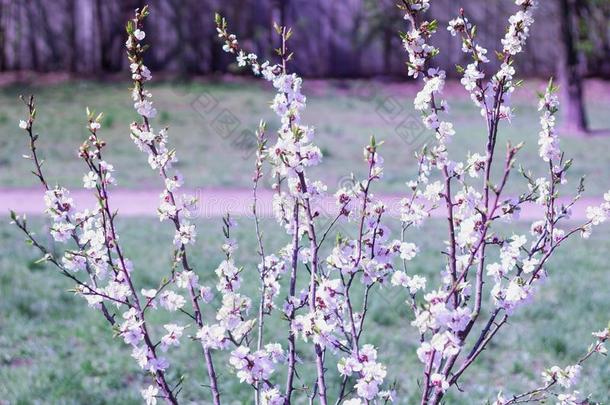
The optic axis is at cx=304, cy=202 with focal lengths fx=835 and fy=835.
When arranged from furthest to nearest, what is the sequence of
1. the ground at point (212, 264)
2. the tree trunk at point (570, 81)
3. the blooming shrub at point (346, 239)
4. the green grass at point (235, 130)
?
the tree trunk at point (570, 81)
the green grass at point (235, 130)
the ground at point (212, 264)
the blooming shrub at point (346, 239)

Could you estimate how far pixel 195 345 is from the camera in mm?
Answer: 4508

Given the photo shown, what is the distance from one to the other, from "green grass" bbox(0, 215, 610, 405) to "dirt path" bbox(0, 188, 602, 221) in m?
1.41

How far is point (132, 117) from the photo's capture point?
41.1 ft

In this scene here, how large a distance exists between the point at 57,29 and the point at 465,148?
897 cm

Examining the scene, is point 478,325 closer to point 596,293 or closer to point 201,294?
point 596,293

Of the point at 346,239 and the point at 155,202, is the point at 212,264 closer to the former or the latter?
the point at 155,202

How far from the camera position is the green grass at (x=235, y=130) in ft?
31.6

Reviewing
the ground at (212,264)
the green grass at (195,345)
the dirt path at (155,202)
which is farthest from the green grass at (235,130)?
the green grass at (195,345)

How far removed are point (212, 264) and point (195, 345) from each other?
1305 millimetres

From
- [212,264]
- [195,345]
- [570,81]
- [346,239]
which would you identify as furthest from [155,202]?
[570,81]

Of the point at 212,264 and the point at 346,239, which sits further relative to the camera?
the point at 212,264

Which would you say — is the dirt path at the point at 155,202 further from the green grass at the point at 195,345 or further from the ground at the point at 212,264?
the green grass at the point at 195,345

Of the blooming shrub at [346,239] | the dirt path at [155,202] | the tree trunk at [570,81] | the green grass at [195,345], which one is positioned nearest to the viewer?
the blooming shrub at [346,239]

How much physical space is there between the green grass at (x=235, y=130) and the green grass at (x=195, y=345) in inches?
120
